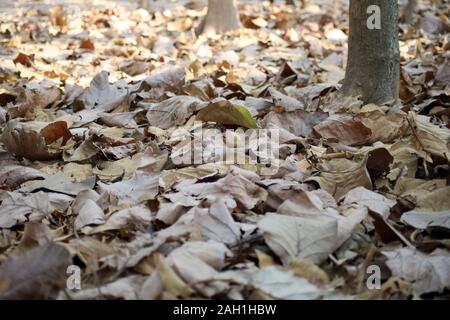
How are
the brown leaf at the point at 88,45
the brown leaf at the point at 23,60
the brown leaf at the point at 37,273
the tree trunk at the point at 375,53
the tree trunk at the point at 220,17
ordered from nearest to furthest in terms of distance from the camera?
the brown leaf at the point at 37,273 → the tree trunk at the point at 375,53 → the brown leaf at the point at 23,60 → the brown leaf at the point at 88,45 → the tree trunk at the point at 220,17

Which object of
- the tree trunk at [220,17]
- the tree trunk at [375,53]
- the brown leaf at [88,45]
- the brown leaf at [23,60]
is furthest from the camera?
the tree trunk at [220,17]

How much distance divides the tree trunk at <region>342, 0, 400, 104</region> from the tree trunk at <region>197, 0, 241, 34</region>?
2.50 metres

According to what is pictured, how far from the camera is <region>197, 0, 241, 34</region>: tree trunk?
200 inches

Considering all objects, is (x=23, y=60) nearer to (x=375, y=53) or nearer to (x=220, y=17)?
(x=220, y=17)

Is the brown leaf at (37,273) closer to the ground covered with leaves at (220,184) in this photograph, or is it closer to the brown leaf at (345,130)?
the ground covered with leaves at (220,184)

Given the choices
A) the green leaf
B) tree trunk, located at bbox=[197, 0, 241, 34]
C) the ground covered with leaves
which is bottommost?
the ground covered with leaves

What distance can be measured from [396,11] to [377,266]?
155 centimetres

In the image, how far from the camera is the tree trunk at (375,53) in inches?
104

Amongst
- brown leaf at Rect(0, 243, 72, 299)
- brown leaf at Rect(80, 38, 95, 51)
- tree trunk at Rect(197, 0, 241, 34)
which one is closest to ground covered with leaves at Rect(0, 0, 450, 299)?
brown leaf at Rect(0, 243, 72, 299)

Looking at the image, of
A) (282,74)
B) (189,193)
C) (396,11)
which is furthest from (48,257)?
(282,74)

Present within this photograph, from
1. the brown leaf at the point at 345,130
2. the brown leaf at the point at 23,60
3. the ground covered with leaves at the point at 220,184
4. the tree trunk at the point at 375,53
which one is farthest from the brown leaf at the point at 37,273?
the brown leaf at the point at 23,60

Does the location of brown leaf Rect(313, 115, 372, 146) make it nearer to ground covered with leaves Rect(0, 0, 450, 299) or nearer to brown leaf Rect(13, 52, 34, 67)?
ground covered with leaves Rect(0, 0, 450, 299)

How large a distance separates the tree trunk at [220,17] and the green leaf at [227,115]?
279 centimetres
